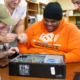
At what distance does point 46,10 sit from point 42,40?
0.32m

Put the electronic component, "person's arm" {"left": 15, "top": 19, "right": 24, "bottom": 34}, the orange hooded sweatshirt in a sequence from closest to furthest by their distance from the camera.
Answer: the electronic component, the orange hooded sweatshirt, "person's arm" {"left": 15, "top": 19, "right": 24, "bottom": 34}

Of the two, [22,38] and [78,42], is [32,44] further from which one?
[78,42]

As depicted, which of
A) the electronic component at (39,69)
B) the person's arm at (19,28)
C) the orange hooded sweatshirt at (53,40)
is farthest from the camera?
the person's arm at (19,28)

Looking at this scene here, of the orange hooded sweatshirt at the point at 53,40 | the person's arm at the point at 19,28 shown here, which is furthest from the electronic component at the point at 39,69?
the person's arm at the point at 19,28

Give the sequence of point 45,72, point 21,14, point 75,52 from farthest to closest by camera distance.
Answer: point 21,14 < point 75,52 < point 45,72

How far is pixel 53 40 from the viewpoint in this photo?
4.84ft

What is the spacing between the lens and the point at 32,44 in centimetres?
154

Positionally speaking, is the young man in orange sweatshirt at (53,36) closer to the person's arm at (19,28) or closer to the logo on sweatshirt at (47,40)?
the logo on sweatshirt at (47,40)

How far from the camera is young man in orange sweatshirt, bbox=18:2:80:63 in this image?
145cm

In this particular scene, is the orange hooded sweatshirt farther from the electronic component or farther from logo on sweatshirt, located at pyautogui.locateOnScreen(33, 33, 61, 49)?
the electronic component

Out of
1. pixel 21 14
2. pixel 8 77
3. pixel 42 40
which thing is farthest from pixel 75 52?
pixel 21 14

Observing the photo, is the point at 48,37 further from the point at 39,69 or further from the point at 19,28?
the point at 39,69

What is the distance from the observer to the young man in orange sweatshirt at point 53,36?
1447 millimetres

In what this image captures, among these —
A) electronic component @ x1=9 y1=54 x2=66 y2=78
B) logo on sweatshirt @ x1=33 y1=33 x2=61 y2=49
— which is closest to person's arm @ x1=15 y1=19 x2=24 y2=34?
logo on sweatshirt @ x1=33 y1=33 x2=61 y2=49
